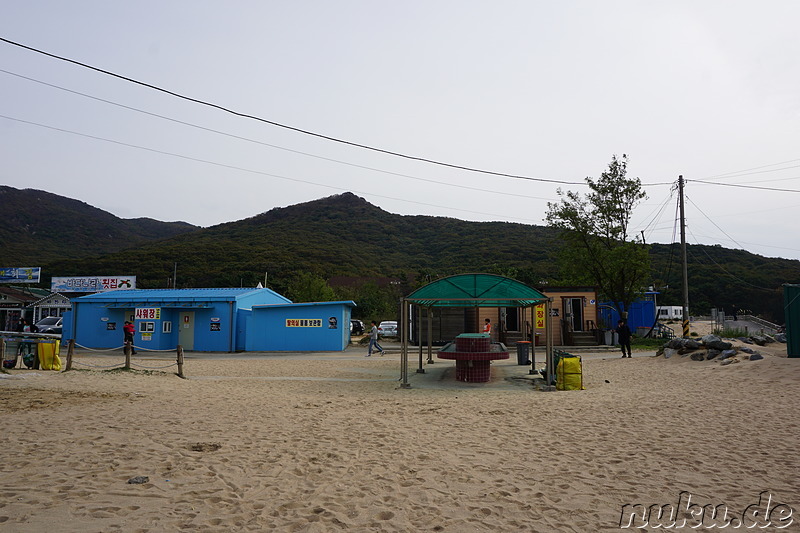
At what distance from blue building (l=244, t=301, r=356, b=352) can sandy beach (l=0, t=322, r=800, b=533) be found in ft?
49.0

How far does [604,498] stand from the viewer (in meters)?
4.86

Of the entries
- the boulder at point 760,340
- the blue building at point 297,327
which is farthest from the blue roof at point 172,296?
the boulder at point 760,340

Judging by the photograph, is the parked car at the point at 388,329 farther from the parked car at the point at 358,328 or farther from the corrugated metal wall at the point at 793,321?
the corrugated metal wall at the point at 793,321

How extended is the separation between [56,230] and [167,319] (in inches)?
3695

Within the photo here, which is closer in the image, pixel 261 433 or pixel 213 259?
pixel 261 433

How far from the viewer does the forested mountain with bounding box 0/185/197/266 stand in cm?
8894

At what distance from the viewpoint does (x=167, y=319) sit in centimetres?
2739

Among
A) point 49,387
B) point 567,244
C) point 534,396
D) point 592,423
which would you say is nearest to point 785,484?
point 592,423

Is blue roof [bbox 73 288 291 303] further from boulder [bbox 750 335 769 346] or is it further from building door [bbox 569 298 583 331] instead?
boulder [bbox 750 335 769 346]

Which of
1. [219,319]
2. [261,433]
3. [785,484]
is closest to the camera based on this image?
[785,484]

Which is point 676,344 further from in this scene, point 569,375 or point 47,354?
point 47,354

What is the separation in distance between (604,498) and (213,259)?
70.8 meters

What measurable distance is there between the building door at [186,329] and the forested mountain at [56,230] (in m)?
65.2

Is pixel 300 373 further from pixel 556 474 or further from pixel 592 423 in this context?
pixel 556 474
